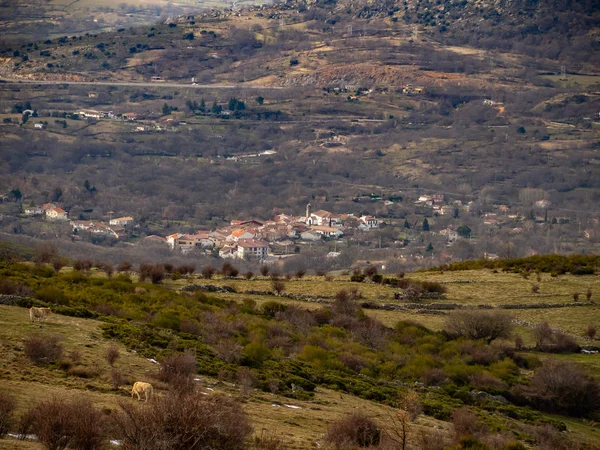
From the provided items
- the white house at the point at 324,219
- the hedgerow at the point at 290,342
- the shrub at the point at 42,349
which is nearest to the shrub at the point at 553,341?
the hedgerow at the point at 290,342

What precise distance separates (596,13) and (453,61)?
27707 mm

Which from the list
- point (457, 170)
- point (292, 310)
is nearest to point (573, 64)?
point (457, 170)

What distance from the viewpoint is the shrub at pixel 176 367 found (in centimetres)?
1373

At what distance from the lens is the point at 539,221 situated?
6656 centimetres

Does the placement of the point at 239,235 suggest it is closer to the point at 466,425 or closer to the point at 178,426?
the point at 466,425

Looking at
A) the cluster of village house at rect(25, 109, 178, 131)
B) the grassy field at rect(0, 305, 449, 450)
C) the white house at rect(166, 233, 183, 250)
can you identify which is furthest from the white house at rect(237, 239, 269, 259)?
the grassy field at rect(0, 305, 449, 450)

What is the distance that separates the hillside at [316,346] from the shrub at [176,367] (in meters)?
0.16

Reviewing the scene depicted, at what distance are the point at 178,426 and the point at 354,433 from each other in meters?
3.40

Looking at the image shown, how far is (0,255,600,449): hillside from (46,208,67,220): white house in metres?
33.7

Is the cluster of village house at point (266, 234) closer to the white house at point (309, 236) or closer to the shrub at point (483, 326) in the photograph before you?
the white house at point (309, 236)

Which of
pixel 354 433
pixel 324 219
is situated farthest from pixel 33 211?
pixel 354 433

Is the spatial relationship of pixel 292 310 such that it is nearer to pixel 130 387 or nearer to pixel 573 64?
pixel 130 387

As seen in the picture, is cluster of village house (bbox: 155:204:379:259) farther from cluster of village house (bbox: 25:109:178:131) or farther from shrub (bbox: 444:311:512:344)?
shrub (bbox: 444:311:512:344)

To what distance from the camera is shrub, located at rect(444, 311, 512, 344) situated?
23.4m
